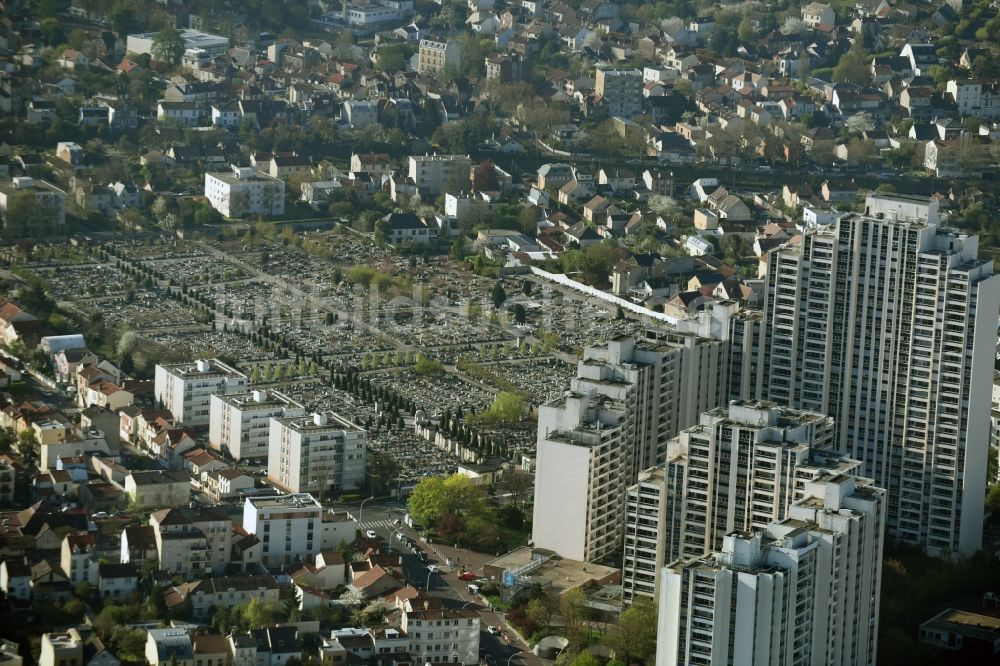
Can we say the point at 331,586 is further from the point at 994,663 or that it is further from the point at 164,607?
the point at 994,663

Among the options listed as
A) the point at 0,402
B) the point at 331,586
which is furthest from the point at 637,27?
the point at 331,586

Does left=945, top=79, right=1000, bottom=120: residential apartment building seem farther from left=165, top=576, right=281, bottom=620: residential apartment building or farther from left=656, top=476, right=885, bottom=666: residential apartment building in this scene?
left=165, top=576, right=281, bottom=620: residential apartment building

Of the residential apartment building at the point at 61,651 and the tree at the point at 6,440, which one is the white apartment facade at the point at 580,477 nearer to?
the residential apartment building at the point at 61,651

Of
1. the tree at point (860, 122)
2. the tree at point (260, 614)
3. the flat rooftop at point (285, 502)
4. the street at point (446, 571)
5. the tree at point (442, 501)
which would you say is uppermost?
the tree at point (860, 122)

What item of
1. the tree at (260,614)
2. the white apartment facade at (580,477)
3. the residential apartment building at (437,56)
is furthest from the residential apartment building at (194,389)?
the residential apartment building at (437,56)

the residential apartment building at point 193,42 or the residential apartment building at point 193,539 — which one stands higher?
the residential apartment building at point 193,42

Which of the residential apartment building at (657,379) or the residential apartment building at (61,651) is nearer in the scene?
the residential apartment building at (61,651)

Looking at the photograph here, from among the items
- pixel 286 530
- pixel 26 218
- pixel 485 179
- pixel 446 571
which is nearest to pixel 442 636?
pixel 446 571

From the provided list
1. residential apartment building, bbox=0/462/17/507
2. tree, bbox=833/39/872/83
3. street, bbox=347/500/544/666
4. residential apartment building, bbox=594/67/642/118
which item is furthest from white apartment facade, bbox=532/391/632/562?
tree, bbox=833/39/872/83
